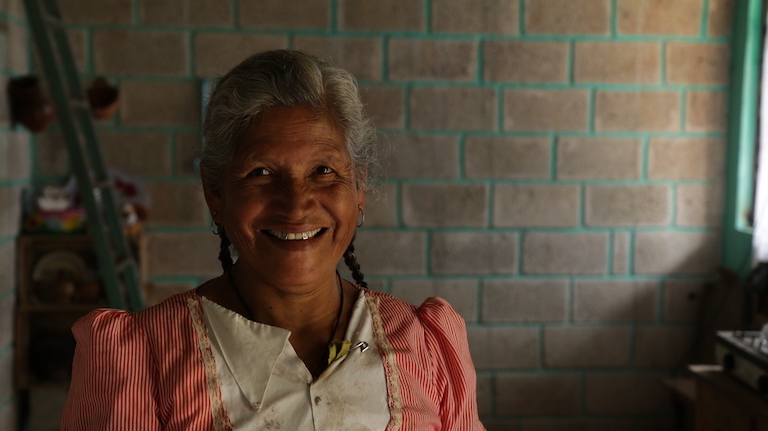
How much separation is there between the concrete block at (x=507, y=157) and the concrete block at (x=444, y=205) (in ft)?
0.27

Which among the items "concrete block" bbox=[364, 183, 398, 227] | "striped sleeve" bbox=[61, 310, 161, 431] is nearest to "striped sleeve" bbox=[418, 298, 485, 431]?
"striped sleeve" bbox=[61, 310, 161, 431]

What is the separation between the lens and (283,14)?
2824 millimetres

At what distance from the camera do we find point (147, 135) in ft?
9.31

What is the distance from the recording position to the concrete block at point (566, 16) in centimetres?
289

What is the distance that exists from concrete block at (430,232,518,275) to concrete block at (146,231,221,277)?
2.93 ft

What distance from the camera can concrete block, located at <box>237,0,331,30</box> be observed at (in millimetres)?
2816

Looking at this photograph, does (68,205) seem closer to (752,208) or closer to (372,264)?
(372,264)

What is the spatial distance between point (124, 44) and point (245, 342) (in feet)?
6.66

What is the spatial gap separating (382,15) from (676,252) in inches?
61.5

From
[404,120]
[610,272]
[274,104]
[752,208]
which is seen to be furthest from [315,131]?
[752,208]

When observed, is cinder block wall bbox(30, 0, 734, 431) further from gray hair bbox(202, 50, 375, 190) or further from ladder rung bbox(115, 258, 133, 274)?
gray hair bbox(202, 50, 375, 190)

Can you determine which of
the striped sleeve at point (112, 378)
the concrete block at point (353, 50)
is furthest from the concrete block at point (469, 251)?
the striped sleeve at point (112, 378)

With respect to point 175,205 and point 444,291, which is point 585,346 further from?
point 175,205

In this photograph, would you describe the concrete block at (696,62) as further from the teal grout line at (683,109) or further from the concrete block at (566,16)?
the concrete block at (566,16)
